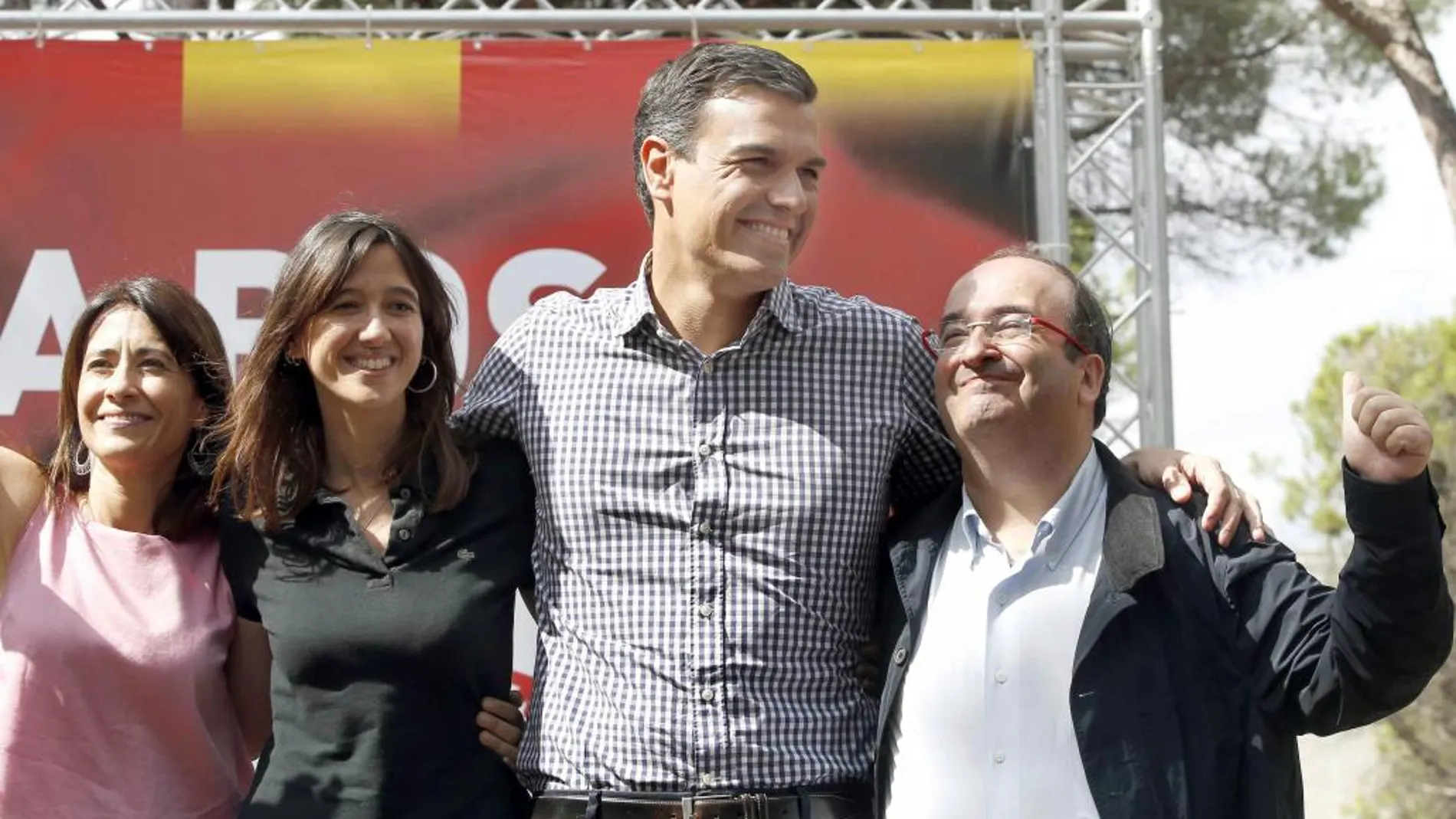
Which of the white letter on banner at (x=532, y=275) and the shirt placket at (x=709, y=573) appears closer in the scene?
the shirt placket at (x=709, y=573)

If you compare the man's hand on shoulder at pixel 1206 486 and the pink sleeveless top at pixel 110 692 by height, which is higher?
the man's hand on shoulder at pixel 1206 486

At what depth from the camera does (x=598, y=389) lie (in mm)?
2738

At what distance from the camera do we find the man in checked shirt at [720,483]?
2.54m

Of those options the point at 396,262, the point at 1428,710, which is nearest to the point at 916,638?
the point at 396,262

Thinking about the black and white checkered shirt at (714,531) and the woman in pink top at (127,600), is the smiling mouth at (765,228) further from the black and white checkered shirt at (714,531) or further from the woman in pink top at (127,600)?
the woman in pink top at (127,600)

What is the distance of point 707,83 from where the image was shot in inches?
107

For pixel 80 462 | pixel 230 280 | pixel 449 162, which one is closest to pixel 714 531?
pixel 80 462

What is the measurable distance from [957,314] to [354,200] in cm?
263

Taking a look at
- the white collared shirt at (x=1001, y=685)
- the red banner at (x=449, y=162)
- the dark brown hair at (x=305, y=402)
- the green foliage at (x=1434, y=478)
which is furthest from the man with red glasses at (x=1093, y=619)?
the green foliage at (x=1434, y=478)

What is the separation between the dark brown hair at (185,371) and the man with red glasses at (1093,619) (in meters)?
1.24

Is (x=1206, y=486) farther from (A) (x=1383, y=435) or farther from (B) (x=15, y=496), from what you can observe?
(B) (x=15, y=496)

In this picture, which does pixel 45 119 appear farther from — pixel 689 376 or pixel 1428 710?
pixel 1428 710

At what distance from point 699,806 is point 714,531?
43 centimetres

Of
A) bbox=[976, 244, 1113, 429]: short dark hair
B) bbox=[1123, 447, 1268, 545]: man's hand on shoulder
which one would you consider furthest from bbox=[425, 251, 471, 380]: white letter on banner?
bbox=[1123, 447, 1268, 545]: man's hand on shoulder
